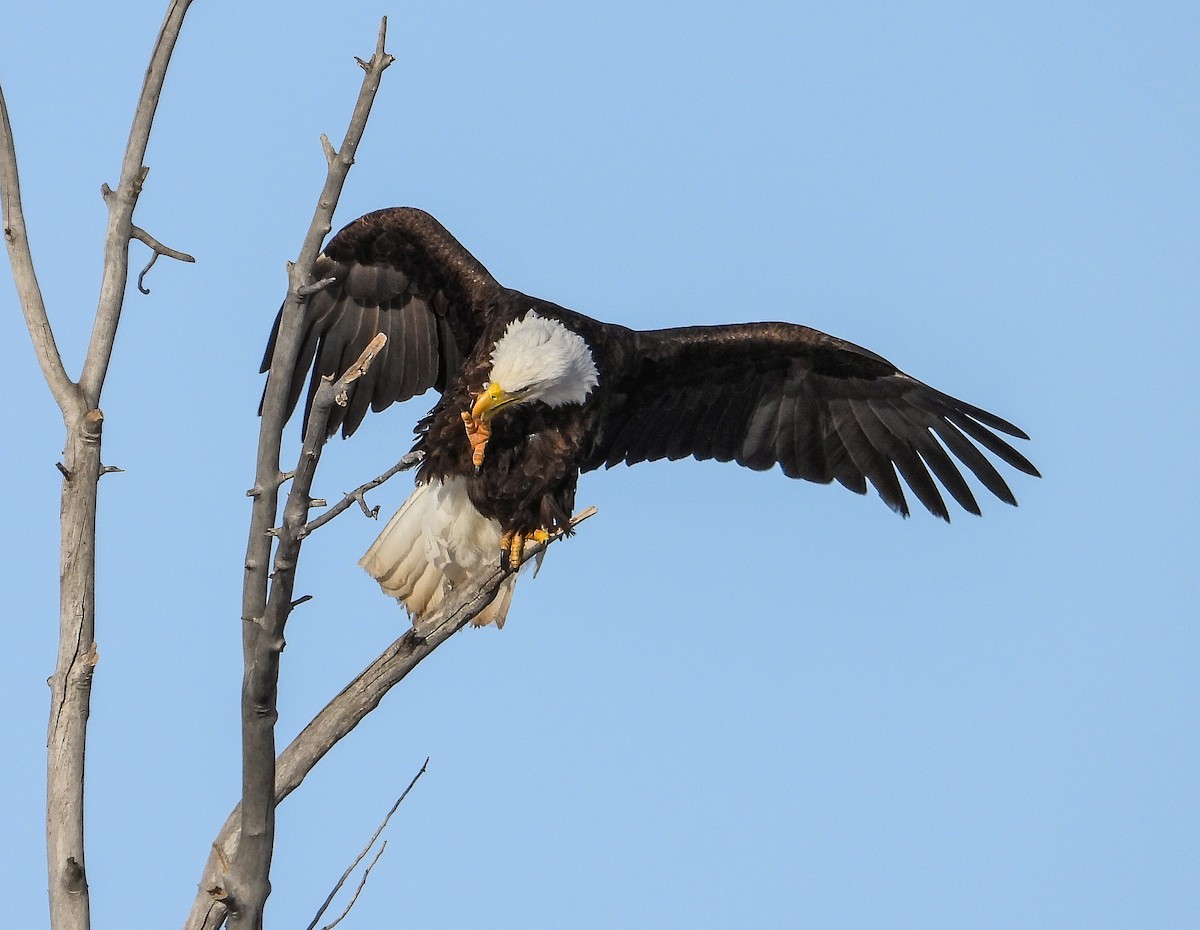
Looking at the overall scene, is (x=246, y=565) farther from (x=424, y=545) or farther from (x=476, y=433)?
(x=424, y=545)

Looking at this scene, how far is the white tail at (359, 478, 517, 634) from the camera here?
6.85m

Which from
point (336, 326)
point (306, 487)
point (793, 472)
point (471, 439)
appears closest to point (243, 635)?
point (306, 487)

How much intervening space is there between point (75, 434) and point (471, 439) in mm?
2100

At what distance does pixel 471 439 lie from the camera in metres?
6.55

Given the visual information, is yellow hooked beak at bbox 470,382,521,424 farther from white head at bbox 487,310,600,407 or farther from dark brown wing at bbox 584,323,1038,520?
dark brown wing at bbox 584,323,1038,520

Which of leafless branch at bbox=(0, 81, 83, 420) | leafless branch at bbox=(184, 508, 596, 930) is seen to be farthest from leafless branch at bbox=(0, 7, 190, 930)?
leafless branch at bbox=(184, 508, 596, 930)

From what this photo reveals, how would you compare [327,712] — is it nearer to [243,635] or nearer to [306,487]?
[243,635]

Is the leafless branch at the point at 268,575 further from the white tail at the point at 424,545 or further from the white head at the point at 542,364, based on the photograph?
the white tail at the point at 424,545

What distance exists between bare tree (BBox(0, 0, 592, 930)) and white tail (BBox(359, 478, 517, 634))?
1387mm

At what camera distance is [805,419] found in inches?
319

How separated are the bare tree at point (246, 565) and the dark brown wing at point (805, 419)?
8.39 ft

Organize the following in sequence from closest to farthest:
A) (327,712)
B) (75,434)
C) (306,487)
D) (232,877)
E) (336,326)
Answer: (306,487), (232,877), (75,434), (327,712), (336,326)

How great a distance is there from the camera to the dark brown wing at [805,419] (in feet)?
25.0

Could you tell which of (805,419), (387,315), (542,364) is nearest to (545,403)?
(542,364)
